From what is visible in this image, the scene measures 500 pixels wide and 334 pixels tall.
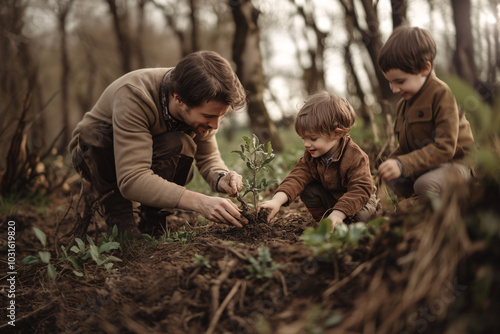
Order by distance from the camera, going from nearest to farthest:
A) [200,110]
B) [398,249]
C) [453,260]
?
1. [453,260]
2. [398,249]
3. [200,110]

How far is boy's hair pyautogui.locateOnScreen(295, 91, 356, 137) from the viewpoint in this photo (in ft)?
7.39

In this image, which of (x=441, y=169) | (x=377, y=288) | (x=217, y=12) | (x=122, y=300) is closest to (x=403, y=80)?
(x=441, y=169)

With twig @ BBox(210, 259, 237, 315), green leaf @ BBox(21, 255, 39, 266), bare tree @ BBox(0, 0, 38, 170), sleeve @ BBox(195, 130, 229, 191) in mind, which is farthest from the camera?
bare tree @ BBox(0, 0, 38, 170)

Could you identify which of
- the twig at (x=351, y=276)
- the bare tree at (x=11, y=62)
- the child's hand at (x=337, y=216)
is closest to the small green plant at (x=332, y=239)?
the twig at (x=351, y=276)

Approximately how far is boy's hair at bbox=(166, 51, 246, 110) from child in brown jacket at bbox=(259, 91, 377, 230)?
476 mm

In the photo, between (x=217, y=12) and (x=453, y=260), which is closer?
(x=453, y=260)

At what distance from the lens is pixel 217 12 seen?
12609 mm

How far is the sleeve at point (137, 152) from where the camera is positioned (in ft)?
7.96

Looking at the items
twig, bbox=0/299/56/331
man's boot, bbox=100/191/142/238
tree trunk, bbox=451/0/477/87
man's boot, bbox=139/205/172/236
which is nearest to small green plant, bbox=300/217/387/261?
twig, bbox=0/299/56/331

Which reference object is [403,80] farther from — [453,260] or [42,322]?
[42,322]

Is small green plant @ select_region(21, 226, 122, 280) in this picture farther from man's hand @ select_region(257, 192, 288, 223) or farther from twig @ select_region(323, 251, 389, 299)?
twig @ select_region(323, 251, 389, 299)

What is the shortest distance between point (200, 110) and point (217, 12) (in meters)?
11.2

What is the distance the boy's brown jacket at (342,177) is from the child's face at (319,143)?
0.07m

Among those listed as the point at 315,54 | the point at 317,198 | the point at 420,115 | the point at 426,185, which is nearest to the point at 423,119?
the point at 420,115
